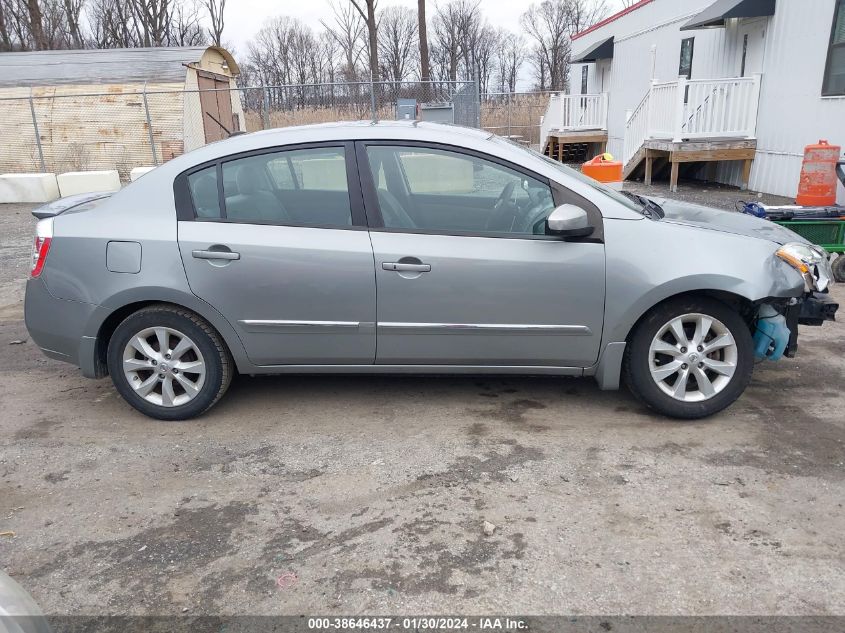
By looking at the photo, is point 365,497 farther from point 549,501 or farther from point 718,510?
point 718,510

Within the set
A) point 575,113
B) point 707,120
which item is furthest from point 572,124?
point 707,120

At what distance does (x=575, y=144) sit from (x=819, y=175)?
1409 centimetres

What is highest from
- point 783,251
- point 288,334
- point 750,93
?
point 750,93

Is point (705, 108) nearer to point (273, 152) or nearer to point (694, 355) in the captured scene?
point (694, 355)

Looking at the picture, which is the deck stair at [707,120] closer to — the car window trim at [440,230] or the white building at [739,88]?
the white building at [739,88]

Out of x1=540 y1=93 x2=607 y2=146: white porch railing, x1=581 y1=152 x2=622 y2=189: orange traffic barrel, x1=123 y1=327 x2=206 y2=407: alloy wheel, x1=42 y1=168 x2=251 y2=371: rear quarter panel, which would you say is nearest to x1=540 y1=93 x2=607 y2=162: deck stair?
x1=540 y1=93 x2=607 y2=146: white porch railing

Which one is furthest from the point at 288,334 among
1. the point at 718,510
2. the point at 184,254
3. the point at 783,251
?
the point at 783,251

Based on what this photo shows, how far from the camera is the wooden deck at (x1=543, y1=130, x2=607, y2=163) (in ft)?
66.6

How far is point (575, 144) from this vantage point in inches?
886

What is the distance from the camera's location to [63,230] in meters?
3.96

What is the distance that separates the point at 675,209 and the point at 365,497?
9.19ft

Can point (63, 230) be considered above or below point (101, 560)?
above

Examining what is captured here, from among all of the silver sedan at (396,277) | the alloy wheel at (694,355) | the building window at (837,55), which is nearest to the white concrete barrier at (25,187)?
the silver sedan at (396,277)

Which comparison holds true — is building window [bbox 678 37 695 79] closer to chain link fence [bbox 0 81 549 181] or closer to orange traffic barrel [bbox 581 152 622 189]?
chain link fence [bbox 0 81 549 181]
